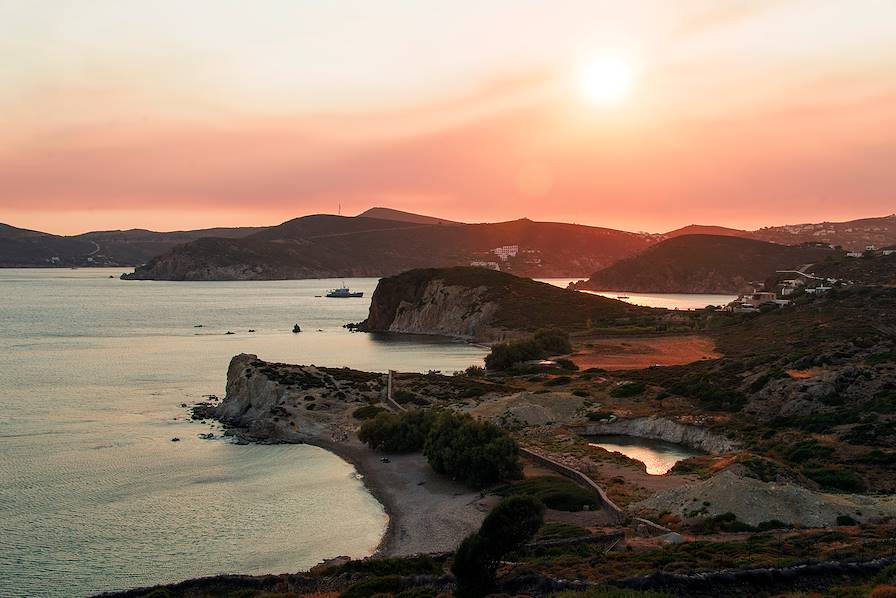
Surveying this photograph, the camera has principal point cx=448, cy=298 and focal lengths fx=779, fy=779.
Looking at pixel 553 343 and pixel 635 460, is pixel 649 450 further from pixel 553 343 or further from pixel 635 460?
pixel 553 343

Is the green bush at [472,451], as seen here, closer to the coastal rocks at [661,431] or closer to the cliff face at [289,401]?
the coastal rocks at [661,431]

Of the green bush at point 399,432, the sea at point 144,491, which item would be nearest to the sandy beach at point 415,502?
the green bush at point 399,432

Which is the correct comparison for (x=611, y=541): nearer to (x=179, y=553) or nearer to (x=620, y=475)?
(x=620, y=475)

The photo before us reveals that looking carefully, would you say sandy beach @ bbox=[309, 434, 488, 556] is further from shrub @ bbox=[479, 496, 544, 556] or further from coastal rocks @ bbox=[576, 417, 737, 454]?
coastal rocks @ bbox=[576, 417, 737, 454]

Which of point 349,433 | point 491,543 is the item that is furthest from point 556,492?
point 349,433

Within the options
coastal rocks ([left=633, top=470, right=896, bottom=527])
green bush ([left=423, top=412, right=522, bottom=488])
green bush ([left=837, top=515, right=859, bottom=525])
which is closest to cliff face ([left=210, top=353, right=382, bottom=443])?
green bush ([left=423, top=412, right=522, bottom=488])

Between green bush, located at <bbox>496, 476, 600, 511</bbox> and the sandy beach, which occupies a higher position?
green bush, located at <bbox>496, 476, 600, 511</bbox>
